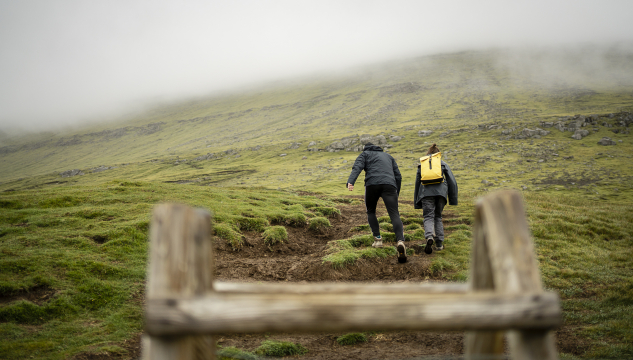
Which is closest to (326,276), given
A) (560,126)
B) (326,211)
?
(326,211)

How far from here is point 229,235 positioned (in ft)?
43.1

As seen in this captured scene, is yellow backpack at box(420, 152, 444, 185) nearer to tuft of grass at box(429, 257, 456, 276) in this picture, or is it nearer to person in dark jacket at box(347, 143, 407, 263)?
person in dark jacket at box(347, 143, 407, 263)

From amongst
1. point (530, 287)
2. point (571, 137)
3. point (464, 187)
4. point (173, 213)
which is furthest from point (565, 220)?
point (571, 137)

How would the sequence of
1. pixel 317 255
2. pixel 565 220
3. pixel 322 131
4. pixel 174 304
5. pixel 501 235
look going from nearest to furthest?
1. pixel 174 304
2. pixel 501 235
3. pixel 317 255
4. pixel 565 220
5. pixel 322 131

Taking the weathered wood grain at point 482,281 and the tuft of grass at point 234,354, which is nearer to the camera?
the weathered wood grain at point 482,281

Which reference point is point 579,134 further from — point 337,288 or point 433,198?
point 337,288

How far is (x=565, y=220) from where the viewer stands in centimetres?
1555

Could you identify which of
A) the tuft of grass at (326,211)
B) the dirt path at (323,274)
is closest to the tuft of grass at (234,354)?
the dirt path at (323,274)

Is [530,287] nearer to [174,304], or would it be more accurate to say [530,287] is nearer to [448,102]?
[174,304]

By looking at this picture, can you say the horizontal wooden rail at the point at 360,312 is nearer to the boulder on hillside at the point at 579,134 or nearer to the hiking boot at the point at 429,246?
the hiking boot at the point at 429,246

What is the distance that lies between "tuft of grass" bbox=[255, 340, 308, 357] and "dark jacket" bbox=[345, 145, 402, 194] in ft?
17.6

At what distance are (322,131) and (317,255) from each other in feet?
450

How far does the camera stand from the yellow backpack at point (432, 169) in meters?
11.2

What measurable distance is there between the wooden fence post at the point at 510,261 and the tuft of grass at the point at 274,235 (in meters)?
11.7
